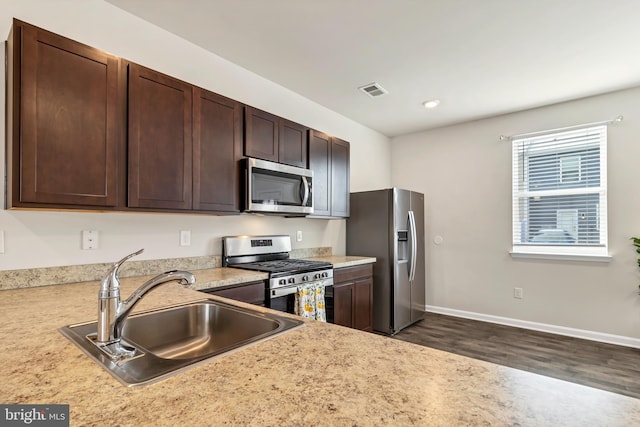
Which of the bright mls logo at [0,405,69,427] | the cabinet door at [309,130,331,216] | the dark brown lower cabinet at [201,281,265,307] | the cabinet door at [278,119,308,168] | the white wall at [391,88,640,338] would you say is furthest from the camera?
the white wall at [391,88,640,338]

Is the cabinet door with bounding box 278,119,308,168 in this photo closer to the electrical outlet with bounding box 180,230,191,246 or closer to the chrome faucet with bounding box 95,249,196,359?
the electrical outlet with bounding box 180,230,191,246

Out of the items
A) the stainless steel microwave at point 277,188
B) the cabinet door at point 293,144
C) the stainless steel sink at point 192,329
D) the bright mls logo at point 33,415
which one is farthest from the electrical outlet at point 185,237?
the bright mls logo at point 33,415

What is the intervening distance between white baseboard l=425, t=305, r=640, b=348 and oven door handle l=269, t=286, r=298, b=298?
2.79 meters

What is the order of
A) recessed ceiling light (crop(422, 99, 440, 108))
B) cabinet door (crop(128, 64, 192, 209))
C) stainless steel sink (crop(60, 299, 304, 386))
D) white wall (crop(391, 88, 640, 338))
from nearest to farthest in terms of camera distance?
1. stainless steel sink (crop(60, 299, 304, 386))
2. cabinet door (crop(128, 64, 192, 209))
3. white wall (crop(391, 88, 640, 338))
4. recessed ceiling light (crop(422, 99, 440, 108))

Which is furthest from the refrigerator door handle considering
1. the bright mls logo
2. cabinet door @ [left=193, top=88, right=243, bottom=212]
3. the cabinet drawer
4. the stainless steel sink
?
the bright mls logo

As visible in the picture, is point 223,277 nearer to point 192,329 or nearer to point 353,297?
point 192,329

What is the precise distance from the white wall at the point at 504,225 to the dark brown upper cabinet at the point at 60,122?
389 cm

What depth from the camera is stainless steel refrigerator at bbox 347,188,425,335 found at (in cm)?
361

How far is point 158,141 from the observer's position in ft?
6.53

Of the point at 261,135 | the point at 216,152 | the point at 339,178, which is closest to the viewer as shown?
the point at 216,152

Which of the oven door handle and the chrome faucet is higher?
the chrome faucet

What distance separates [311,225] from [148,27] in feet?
7.47

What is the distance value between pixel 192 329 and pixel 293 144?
1.94 metres

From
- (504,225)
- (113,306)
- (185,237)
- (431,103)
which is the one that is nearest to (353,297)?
(185,237)
